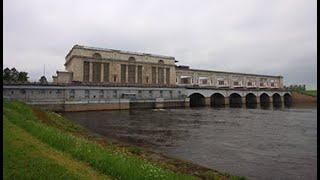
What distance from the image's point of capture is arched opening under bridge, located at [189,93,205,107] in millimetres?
111750

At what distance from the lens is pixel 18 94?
7706 centimetres

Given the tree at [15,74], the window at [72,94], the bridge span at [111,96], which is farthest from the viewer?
the tree at [15,74]

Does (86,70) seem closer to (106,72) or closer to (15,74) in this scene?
(106,72)

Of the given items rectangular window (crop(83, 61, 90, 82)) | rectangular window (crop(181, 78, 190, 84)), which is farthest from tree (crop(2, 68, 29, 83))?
rectangular window (crop(181, 78, 190, 84))

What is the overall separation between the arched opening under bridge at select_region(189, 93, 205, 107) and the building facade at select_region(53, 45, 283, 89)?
7.77 m

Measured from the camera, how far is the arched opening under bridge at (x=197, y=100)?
111750 millimetres

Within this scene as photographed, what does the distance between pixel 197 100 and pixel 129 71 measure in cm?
2554

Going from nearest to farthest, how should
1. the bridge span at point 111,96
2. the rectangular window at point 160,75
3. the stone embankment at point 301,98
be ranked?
the bridge span at point 111,96, the rectangular window at point 160,75, the stone embankment at point 301,98

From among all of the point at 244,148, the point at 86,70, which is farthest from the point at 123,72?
the point at 244,148

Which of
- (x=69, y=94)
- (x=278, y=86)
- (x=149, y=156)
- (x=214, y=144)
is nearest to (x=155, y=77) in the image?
(x=69, y=94)

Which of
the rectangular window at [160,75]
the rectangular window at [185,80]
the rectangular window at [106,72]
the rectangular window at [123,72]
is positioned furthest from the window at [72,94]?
the rectangular window at [185,80]

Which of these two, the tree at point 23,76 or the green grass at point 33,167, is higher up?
the tree at point 23,76

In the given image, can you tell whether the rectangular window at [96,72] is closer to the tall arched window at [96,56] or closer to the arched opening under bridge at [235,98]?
the tall arched window at [96,56]

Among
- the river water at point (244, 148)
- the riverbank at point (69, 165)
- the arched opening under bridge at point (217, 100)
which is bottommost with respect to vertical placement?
the river water at point (244, 148)
